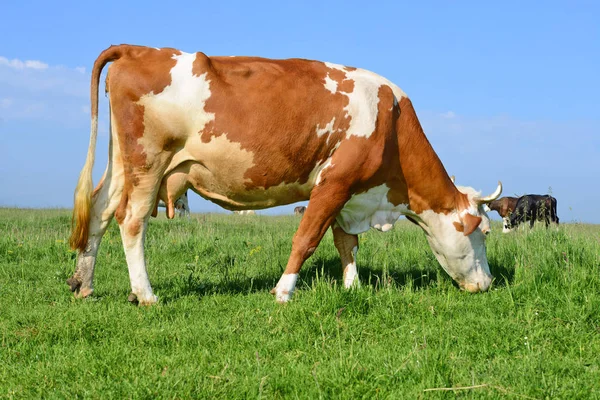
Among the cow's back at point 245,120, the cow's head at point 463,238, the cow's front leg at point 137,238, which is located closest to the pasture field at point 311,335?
the cow's front leg at point 137,238

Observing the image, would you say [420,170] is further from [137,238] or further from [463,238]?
[137,238]

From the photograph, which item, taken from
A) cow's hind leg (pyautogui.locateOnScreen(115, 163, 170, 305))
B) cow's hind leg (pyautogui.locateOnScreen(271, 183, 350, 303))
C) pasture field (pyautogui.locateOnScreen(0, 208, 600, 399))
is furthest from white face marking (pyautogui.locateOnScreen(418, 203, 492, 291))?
cow's hind leg (pyautogui.locateOnScreen(115, 163, 170, 305))

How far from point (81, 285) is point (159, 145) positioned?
82.6 inches

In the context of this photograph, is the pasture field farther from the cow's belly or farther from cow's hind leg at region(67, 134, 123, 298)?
the cow's belly

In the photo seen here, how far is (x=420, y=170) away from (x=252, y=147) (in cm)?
214

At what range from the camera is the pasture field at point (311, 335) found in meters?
4.39

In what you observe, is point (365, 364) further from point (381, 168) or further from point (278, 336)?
point (381, 168)

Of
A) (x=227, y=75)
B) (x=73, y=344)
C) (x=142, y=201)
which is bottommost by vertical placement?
(x=73, y=344)

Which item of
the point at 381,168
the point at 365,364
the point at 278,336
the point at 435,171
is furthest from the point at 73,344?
the point at 435,171

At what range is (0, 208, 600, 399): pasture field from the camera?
439cm

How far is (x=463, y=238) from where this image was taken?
25.7 feet

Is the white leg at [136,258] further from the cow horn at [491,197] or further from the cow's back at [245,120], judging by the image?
the cow horn at [491,197]

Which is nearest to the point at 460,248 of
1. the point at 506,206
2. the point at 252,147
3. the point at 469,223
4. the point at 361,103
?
the point at 469,223

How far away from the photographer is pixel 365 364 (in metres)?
4.67
